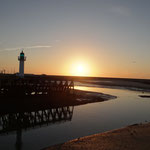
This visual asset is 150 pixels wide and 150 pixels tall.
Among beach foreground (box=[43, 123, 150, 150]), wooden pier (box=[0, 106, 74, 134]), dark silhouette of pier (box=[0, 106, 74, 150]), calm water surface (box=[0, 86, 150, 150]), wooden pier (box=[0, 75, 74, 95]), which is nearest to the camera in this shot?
beach foreground (box=[43, 123, 150, 150])

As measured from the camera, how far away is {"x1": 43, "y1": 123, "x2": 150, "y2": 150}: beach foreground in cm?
792

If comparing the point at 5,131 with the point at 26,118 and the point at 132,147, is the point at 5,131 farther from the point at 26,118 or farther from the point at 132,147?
the point at 132,147

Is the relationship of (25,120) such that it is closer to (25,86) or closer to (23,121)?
(23,121)

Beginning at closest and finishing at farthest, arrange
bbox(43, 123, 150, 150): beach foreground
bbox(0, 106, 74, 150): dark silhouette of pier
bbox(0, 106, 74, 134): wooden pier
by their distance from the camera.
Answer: bbox(43, 123, 150, 150): beach foreground → bbox(0, 106, 74, 150): dark silhouette of pier → bbox(0, 106, 74, 134): wooden pier

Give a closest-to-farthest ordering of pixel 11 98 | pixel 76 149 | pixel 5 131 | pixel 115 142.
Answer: pixel 76 149 → pixel 115 142 → pixel 5 131 → pixel 11 98

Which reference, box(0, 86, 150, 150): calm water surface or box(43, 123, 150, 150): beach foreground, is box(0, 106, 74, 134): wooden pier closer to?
box(0, 86, 150, 150): calm water surface

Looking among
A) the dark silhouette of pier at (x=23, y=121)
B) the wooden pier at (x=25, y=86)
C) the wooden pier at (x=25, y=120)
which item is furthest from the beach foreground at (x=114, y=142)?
the wooden pier at (x=25, y=86)

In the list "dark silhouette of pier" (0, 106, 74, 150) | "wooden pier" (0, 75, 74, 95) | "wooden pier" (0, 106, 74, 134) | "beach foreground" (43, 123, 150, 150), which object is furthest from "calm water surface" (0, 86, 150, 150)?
"wooden pier" (0, 75, 74, 95)

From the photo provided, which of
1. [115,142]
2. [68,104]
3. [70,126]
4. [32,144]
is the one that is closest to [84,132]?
[70,126]

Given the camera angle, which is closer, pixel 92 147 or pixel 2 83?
pixel 92 147

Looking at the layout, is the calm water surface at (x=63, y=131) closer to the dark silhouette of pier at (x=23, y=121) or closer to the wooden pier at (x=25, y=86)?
the dark silhouette of pier at (x=23, y=121)

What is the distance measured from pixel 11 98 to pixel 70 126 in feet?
30.6

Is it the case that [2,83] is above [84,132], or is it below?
above

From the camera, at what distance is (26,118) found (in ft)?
44.8
